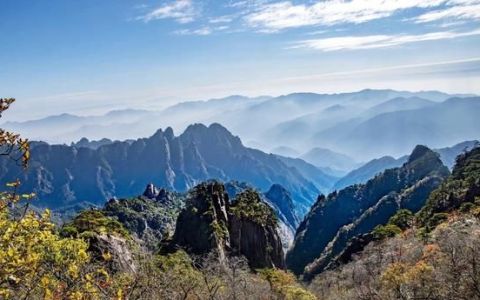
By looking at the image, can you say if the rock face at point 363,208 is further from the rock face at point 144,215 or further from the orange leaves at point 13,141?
the orange leaves at point 13,141

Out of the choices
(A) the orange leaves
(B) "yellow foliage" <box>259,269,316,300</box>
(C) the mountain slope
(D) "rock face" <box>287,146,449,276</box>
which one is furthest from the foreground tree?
(D) "rock face" <box>287,146,449,276</box>

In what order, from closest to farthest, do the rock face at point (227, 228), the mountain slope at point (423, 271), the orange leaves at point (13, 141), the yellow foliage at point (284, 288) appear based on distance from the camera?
the orange leaves at point (13, 141) → the mountain slope at point (423, 271) → the yellow foliage at point (284, 288) → the rock face at point (227, 228)

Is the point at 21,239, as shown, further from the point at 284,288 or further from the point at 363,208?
the point at 363,208

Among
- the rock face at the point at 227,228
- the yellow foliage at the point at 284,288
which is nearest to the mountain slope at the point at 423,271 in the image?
the yellow foliage at the point at 284,288

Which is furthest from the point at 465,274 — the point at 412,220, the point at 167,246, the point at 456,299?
the point at 412,220

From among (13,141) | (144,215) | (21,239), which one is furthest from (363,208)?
(13,141)

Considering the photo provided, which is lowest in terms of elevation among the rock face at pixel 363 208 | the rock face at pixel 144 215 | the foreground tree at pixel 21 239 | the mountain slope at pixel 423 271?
the rock face at pixel 363 208
